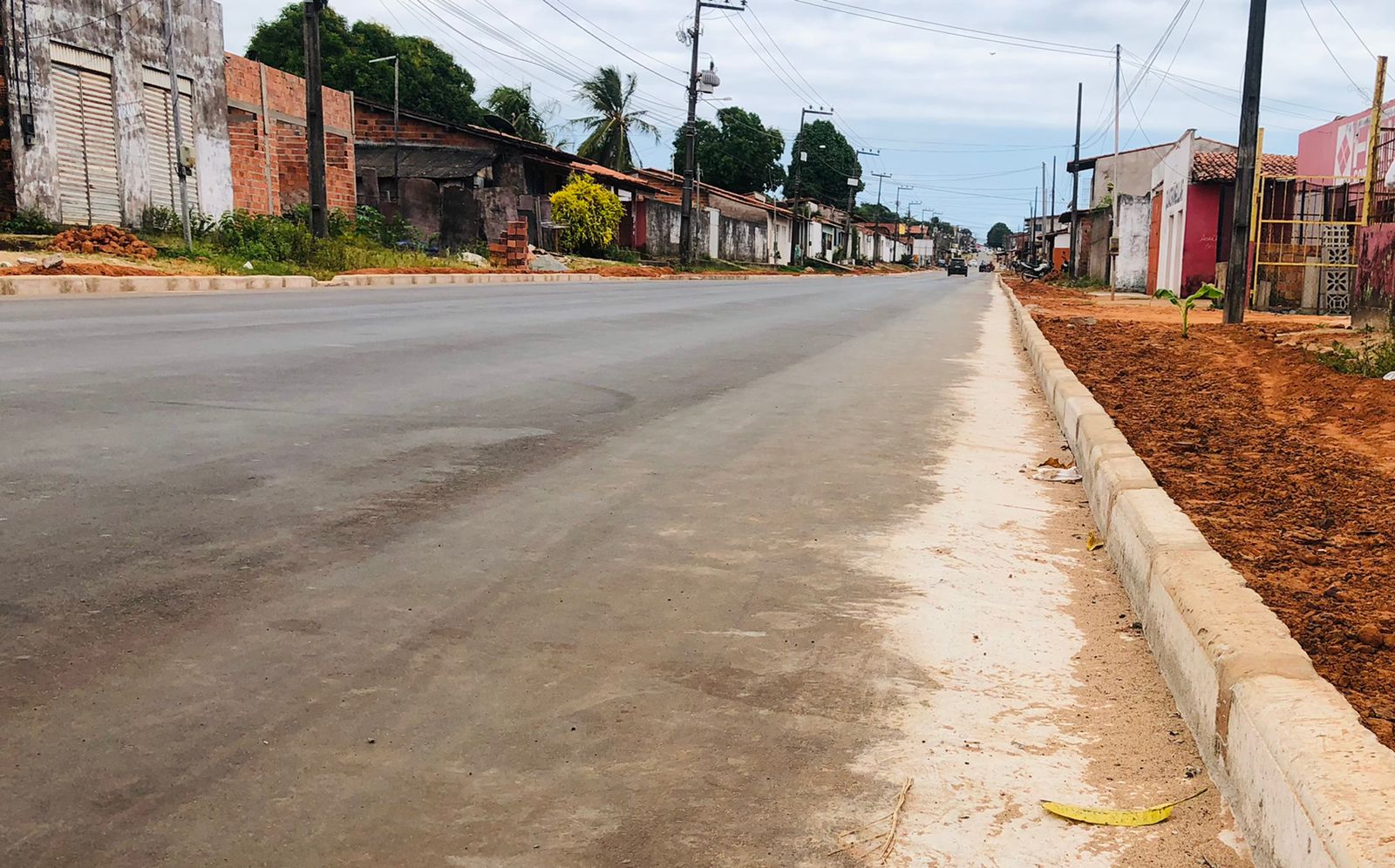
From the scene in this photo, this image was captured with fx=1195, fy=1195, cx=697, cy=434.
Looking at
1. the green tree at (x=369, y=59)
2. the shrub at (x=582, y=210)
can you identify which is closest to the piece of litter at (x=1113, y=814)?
the shrub at (x=582, y=210)

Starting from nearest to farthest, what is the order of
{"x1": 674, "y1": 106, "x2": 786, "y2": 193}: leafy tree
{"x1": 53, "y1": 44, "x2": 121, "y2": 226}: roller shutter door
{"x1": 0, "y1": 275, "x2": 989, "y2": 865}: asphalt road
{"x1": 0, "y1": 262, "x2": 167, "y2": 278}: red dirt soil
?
{"x1": 0, "y1": 275, "x2": 989, "y2": 865}: asphalt road, {"x1": 0, "y1": 262, "x2": 167, "y2": 278}: red dirt soil, {"x1": 53, "y1": 44, "x2": 121, "y2": 226}: roller shutter door, {"x1": 674, "y1": 106, "x2": 786, "y2": 193}: leafy tree

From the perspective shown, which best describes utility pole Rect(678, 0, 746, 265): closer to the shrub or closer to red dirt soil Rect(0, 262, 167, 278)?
the shrub

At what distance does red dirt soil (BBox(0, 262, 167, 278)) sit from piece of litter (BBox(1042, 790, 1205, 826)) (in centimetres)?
1606

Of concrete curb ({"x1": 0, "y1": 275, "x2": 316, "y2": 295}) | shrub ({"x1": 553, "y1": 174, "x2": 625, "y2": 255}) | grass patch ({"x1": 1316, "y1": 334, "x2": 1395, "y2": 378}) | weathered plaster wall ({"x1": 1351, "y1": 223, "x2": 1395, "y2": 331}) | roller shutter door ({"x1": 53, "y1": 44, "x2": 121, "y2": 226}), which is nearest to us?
grass patch ({"x1": 1316, "y1": 334, "x2": 1395, "y2": 378})

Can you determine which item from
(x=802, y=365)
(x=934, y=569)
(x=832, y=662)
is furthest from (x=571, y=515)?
(x=802, y=365)

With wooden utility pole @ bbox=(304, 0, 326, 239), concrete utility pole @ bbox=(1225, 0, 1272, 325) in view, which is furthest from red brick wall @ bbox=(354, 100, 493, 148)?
concrete utility pole @ bbox=(1225, 0, 1272, 325)

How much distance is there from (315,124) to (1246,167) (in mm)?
16914

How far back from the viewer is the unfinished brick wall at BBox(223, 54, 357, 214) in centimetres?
2719

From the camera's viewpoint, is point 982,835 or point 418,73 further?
point 418,73

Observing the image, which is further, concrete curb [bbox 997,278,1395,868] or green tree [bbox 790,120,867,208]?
green tree [bbox 790,120,867,208]

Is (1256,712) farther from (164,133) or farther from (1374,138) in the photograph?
(164,133)

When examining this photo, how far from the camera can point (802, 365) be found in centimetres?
985

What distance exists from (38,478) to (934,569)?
3.14 meters

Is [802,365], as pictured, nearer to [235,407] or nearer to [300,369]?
[300,369]
